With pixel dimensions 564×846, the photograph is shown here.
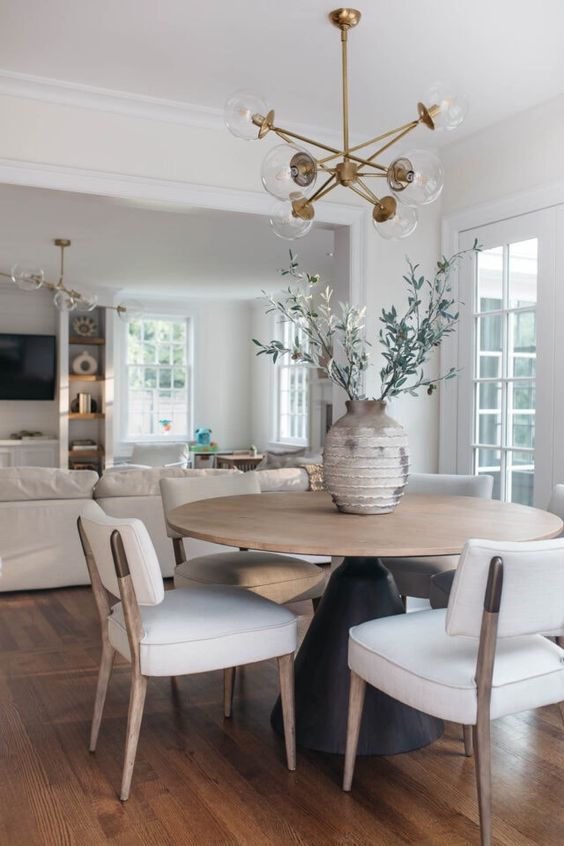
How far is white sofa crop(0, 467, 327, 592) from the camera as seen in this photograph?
4875 mm

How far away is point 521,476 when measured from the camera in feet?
14.3

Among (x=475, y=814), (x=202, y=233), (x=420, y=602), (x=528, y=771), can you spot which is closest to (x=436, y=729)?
(x=528, y=771)

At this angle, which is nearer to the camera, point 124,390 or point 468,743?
point 468,743

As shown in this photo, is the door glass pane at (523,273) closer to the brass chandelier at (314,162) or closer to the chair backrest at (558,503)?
the chair backrest at (558,503)

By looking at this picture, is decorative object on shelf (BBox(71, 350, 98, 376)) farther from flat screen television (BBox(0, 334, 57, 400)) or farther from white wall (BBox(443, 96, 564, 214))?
white wall (BBox(443, 96, 564, 214))

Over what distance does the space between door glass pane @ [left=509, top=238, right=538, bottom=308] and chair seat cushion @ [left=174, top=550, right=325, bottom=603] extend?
1.96 m

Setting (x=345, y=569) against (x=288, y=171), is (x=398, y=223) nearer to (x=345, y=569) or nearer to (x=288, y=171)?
(x=288, y=171)

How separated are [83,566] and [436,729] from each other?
9.48ft

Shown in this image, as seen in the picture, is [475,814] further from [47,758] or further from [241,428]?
[241,428]

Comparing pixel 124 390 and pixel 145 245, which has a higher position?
pixel 145 245

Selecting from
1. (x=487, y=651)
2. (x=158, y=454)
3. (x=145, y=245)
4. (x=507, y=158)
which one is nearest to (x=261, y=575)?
(x=487, y=651)

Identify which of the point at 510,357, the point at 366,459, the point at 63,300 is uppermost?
the point at 63,300

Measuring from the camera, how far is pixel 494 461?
4.57 meters

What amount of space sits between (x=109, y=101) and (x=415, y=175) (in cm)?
203
